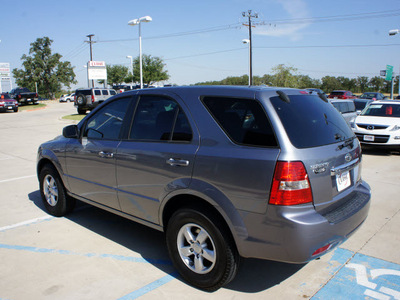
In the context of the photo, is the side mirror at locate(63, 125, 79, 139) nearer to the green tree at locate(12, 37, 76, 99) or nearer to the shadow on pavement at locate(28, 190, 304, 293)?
the shadow on pavement at locate(28, 190, 304, 293)

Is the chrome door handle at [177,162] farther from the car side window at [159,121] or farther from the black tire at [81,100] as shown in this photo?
the black tire at [81,100]

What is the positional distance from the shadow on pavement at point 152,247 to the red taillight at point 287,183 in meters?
1.08

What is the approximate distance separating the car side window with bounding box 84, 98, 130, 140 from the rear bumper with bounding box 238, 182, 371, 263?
6.48 feet

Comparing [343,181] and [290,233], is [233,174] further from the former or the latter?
[343,181]

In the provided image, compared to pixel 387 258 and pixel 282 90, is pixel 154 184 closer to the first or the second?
pixel 282 90

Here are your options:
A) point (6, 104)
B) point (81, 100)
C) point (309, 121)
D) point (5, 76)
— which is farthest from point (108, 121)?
point (5, 76)

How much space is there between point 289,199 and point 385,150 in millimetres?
9762

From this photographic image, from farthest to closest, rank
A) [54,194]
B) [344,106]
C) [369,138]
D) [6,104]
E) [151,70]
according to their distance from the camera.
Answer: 1. [151,70]
2. [6,104]
3. [344,106]
4. [369,138]
5. [54,194]

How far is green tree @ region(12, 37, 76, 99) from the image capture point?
216ft

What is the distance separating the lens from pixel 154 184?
3383 mm

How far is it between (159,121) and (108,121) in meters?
0.95

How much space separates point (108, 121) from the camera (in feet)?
13.8

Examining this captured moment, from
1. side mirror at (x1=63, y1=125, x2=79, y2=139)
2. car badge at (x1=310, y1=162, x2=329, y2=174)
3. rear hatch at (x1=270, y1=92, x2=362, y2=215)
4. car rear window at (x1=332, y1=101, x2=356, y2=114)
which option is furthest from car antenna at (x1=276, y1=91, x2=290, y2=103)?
car rear window at (x1=332, y1=101, x2=356, y2=114)

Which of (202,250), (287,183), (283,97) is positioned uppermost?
(283,97)
